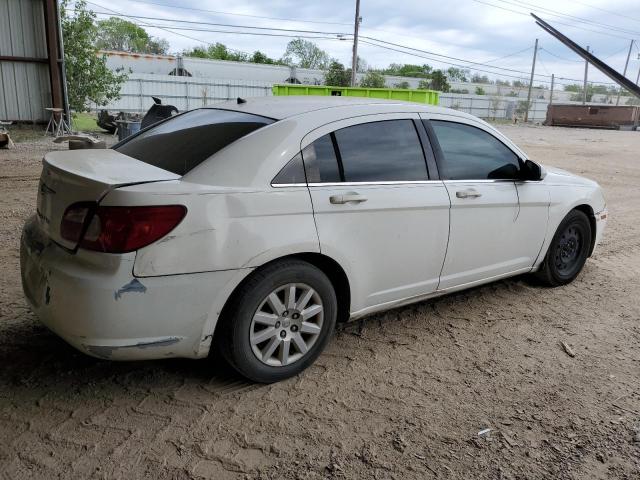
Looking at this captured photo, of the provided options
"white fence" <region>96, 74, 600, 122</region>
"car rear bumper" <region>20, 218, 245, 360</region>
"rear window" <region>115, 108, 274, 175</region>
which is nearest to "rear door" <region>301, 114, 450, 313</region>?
"rear window" <region>115, 108, 274, 175</region>

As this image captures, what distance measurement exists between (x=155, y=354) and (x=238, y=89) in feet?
112

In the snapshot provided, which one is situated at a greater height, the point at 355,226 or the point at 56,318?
the point at 355,226

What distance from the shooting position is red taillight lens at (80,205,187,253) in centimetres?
253

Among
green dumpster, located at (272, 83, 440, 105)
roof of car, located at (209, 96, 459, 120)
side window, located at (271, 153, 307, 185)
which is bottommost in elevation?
side window, located at (271, 153, 307, 185)

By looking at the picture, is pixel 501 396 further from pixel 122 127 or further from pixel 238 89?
pixel 238 89

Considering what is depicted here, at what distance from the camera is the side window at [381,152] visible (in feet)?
10.8

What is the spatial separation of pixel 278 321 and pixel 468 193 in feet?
5.47

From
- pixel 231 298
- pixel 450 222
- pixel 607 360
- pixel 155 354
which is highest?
pixel 450 222

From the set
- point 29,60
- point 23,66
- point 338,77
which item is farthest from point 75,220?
point 338,77

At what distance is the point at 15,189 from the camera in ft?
27.4

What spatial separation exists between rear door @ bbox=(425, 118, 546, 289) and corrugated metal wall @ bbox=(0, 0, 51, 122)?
17.3 meters

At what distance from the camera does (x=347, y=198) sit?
315 centimetres

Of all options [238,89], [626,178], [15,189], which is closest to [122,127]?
[15,189]

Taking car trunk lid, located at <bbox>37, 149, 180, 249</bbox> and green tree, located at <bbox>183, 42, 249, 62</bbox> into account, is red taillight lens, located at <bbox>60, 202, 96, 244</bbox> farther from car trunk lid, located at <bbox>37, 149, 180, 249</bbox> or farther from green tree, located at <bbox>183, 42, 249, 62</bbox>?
green tree, located at <bbox>183, 42, 249, 62</bbox>
